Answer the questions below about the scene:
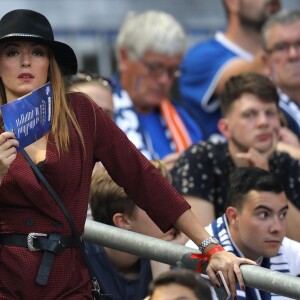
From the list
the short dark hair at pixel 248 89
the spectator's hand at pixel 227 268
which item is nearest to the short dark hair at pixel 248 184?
the short dark hair at pixel 248 89

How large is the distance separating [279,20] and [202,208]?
6.45 feet

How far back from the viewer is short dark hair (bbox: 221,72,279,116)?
715 centimetres

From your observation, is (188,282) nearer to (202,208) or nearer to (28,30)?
(28,30)

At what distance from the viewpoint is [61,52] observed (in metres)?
4.80

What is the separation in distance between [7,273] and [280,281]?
99 cm

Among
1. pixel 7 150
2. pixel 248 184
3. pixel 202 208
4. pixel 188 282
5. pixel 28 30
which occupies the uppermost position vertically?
pixel 28 30

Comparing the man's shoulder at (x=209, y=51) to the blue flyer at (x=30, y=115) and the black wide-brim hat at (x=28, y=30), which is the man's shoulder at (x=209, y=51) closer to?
the black wide-brim hat at (x=28, y=30)

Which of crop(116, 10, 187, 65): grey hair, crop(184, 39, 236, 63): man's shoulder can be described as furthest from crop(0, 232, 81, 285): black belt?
crop(184, 39, 236, 63): man's shoulder

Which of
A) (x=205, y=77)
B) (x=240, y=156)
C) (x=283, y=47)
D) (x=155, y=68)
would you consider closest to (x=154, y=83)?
(x=155, y=68)

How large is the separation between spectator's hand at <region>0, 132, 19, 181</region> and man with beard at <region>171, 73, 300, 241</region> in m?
2.45

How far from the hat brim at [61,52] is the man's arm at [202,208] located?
2.03 m

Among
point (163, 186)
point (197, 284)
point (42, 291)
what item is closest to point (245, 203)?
point (163, 186)

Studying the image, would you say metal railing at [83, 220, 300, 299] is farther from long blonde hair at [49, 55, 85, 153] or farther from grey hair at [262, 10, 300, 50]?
grey hair at [262, 10, 300, 50]

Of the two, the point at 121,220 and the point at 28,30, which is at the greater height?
the point at 28,30
